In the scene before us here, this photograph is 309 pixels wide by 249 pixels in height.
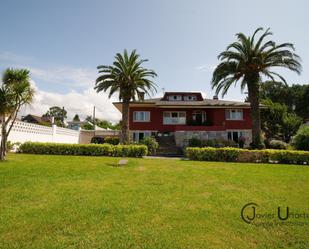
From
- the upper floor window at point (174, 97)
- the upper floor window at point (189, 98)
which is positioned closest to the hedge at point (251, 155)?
the upper floor window at point (174, 97)

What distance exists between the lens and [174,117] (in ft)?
105

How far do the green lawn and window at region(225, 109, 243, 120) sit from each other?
22756 millimetres

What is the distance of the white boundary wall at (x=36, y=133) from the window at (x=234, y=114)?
21.4m

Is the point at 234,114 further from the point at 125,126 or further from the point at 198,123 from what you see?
the point at 125,126

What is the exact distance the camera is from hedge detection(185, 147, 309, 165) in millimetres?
18094

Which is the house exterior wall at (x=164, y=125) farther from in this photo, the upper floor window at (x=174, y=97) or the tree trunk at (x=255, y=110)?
the tree trunk at (x=255, y=110)

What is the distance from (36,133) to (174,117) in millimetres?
17820

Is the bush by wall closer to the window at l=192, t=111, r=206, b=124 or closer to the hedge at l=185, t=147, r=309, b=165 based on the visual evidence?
the window at l=192, t=111, r=206, b=124

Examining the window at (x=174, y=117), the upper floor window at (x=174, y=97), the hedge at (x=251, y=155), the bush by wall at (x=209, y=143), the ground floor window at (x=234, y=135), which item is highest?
the upper floor window at (x=174, y=97)

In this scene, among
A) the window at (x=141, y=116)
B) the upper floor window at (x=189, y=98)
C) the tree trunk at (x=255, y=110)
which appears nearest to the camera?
the tree trunk at (x=255, y=110)

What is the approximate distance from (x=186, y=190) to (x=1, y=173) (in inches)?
295

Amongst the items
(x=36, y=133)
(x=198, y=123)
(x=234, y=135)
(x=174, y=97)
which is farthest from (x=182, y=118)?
(x=36, y=133)

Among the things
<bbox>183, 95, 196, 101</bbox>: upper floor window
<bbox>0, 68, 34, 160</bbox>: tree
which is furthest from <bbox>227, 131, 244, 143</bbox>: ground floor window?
<bbox>0, 68, 34, 160</bbox>: tree

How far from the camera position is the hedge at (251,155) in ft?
59.4
